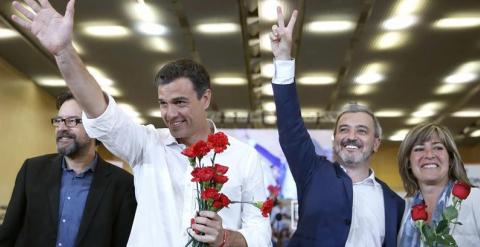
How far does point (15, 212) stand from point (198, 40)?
14.7 feet

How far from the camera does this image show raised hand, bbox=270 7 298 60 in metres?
1.87

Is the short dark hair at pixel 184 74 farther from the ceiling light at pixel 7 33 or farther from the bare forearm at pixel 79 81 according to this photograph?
the ceiling light at pixel 7 33

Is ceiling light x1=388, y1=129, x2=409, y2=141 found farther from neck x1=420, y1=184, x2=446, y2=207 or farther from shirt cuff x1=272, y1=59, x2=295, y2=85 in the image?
shirt cuff x1=272, y1=59, x2=295, y2=85

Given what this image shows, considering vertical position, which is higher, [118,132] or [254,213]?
[118,132]

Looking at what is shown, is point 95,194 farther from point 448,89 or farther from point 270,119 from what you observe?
point 270,119

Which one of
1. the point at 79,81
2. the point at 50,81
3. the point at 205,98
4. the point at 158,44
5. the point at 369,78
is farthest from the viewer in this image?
the point at 50,81

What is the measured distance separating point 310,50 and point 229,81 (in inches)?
72.0

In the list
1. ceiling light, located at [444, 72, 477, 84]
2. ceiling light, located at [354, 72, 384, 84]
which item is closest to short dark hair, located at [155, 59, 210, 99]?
ceiling light, located at [354, 72, 384, 84]

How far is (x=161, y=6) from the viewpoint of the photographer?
17.8 feet

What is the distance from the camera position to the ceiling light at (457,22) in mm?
5652

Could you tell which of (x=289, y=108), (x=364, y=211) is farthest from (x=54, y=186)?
(x=364, y=211)

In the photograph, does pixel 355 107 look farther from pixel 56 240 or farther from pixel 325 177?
pixel 56 240

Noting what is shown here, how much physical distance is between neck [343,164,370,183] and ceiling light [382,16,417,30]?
3773 millimetres

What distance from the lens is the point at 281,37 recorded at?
1.88 m
